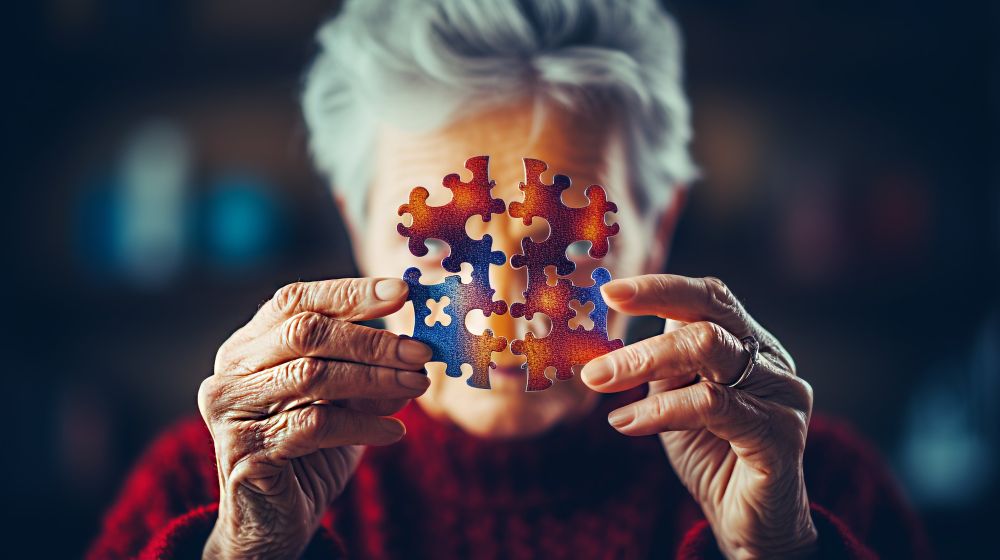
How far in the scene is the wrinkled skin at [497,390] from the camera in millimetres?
1076

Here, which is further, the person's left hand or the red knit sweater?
the red knit sweater

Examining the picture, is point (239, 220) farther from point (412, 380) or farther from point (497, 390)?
point (412, 380)

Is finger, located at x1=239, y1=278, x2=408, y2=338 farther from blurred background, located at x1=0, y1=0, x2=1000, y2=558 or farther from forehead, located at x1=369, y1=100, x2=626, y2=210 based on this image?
blurred background, located at x1=0, y1=0, x2=1000, y2=558

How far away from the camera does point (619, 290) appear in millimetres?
1064

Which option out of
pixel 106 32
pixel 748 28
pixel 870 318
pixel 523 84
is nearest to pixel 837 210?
pixel 870 318

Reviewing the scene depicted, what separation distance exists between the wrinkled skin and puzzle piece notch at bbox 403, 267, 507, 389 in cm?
4

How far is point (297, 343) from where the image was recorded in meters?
1.06

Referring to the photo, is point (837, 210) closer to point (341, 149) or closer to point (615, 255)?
point (615, 255)

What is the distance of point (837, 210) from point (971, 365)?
759 millimetres

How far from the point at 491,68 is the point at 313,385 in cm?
70

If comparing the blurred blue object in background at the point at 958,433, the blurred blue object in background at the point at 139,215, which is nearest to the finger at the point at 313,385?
the blurred blue object in background at the point at 139,215

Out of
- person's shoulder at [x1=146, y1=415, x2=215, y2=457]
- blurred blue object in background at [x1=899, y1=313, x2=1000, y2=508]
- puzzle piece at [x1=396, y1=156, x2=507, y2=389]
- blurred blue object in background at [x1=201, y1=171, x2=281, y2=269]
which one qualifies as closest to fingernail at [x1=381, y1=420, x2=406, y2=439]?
puzzle piece at [x1=396, y1=156, x2=507, y2=389]

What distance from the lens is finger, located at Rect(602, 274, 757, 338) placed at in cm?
107

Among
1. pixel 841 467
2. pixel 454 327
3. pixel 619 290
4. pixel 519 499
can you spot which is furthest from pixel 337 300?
pixel 841 467
